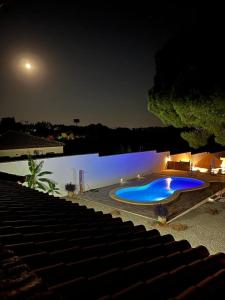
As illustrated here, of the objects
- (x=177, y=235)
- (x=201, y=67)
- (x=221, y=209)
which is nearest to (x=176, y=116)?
(x=201, y=67)

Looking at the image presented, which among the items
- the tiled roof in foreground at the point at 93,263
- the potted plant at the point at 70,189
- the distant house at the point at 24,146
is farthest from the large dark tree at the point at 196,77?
the distant house at the point at 24,146

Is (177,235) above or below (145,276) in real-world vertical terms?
below

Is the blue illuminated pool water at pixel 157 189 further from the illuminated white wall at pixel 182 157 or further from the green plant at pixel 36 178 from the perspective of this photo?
the illuminated white wall at pixel 182 157

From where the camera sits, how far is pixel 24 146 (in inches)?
780

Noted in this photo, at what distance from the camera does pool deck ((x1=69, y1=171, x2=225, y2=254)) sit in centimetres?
770

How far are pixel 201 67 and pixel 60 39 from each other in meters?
6.20

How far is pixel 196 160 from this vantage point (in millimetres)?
21234

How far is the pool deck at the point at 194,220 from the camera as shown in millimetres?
7699

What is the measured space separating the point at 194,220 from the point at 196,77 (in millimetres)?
5326

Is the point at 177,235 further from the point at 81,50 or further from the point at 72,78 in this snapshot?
the point at 72,78

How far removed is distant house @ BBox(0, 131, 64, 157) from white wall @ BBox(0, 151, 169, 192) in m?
6.32

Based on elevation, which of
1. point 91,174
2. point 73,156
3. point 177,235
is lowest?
point 177,235

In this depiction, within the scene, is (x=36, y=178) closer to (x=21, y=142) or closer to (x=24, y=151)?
(x=24, y=151)

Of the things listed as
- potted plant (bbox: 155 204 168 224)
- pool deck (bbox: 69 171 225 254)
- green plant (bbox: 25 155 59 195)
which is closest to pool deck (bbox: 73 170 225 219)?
pool deck (bbox: 69 171 225 254)
